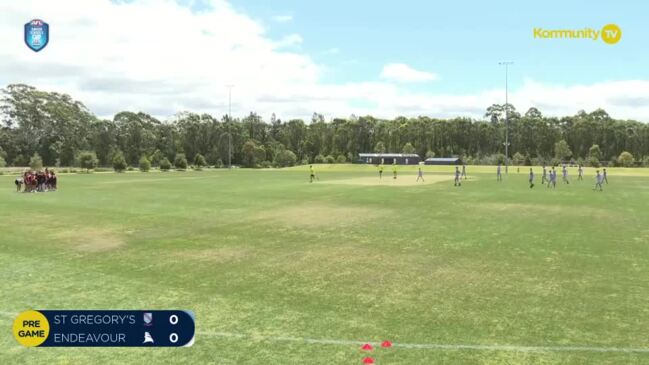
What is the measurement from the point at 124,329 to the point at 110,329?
0.95 feet

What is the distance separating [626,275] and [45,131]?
134053 millimetres

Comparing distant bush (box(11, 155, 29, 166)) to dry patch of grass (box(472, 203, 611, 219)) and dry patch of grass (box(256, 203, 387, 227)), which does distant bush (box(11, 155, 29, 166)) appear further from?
dry patch of grass (box(472, 203, 611, 219))

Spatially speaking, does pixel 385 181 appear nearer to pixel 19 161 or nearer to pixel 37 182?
pixel 37 182

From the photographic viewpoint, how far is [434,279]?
1257 cm

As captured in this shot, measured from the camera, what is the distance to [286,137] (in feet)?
500

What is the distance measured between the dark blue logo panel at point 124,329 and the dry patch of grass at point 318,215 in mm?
13901

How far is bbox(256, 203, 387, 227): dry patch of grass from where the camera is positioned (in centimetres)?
2255

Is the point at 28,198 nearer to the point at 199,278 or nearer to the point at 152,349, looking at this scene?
the point at 199,278

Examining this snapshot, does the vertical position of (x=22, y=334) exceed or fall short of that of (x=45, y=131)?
it falls short

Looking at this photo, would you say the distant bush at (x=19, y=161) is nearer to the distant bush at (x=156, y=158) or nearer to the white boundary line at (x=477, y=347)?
the distant bush at (x=156, y=158)

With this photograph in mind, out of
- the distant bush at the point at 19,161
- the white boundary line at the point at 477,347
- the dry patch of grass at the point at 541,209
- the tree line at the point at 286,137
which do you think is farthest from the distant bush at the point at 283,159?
the white boundary line at the point at 477,347

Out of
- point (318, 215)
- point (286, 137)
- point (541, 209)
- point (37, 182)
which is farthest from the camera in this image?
point (286, 137)

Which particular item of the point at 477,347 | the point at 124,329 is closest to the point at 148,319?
the point at 124,329

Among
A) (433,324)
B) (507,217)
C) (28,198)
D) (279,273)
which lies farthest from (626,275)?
(28,198)
